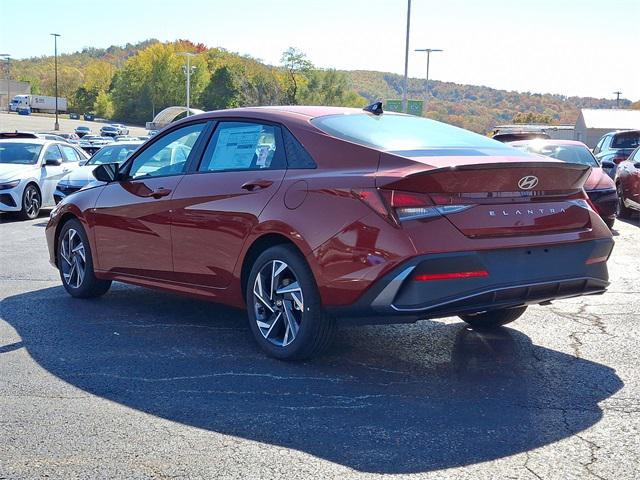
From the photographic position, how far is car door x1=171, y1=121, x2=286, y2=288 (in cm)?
530

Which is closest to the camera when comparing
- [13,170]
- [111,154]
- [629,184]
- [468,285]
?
[468,285]

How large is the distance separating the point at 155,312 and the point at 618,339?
3585 mm

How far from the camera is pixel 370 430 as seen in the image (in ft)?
12.8

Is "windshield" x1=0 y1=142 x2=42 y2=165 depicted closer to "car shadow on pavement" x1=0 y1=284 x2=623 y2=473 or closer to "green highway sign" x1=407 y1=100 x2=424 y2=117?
"car shadow on pavement" x1=0 y1=284 x2=623 y2=473

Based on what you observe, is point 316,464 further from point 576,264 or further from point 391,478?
point 576,264

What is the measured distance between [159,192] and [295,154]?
141 centimetres

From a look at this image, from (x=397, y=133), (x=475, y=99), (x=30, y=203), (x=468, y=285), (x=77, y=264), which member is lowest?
(x=30, y=203)

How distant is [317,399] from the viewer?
14.4ft

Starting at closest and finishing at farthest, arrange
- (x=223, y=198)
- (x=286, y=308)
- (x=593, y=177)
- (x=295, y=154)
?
(x=286, y=308), (x=295, y=154), (x=223, y=198), (x=593, y=177)

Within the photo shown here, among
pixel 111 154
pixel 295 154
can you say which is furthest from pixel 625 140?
pixel 295 154

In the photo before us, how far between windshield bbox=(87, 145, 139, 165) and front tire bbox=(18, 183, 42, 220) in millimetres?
1600

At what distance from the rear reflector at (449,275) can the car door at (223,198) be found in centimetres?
123

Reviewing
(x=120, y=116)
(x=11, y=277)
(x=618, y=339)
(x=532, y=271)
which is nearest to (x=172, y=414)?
(x=532, y=271)

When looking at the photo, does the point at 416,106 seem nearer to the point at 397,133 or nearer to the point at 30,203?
the point at 30,203
